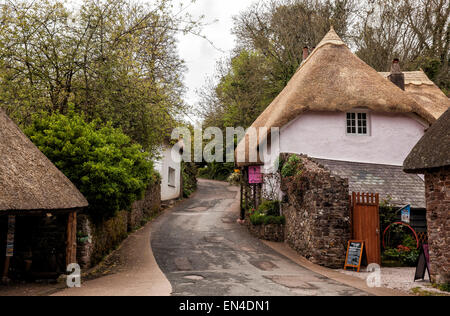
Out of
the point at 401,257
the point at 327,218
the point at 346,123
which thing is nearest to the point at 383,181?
the point at 346,123

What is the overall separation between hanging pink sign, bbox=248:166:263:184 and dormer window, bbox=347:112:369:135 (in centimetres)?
436

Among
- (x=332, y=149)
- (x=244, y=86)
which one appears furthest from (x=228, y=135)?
(x=332, y=149)

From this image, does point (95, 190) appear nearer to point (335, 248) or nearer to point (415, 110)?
point (335, 248)

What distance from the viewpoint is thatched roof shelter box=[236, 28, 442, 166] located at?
16641mm

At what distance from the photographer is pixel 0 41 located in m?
12.0

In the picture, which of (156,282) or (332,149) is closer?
(156,282)

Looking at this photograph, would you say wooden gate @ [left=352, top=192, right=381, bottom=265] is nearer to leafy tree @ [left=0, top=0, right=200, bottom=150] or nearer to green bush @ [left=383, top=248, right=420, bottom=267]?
green bush @ [left=383, top=248, right=420, bottom=267]

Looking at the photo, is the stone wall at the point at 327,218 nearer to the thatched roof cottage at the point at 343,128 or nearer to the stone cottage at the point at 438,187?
the thatched roof cottage at the point at 343,128

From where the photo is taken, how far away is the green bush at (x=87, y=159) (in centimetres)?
1126

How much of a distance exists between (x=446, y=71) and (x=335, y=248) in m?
20.2

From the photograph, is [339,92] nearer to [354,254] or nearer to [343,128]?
[343,128]

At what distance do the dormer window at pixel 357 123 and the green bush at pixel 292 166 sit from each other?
393 centimetres

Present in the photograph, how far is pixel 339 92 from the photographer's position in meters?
17.0

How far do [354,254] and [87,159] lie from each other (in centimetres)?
820
